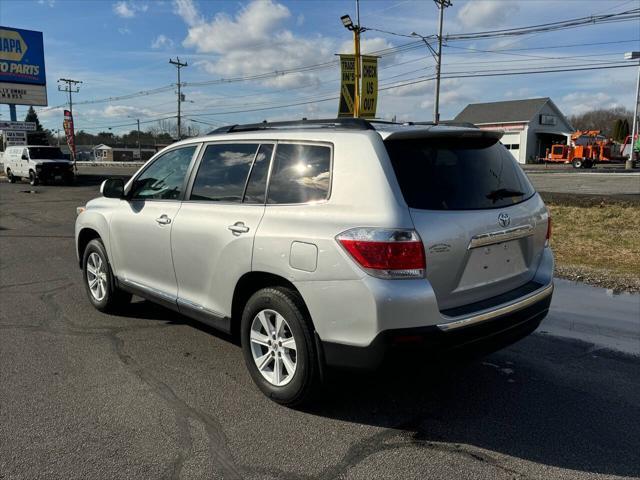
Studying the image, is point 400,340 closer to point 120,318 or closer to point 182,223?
point 182,223

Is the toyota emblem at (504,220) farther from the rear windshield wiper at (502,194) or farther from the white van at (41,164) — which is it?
the white van at (41,164)

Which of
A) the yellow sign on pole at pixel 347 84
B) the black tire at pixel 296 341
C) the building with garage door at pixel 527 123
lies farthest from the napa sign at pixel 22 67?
the building with garage door at pixel 527 123

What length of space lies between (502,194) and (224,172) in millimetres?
2063

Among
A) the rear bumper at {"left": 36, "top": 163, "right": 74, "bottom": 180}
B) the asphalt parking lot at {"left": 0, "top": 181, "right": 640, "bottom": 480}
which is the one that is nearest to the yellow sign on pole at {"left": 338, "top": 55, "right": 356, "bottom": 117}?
the asphalt parking lot at {"left": 0, "top": 181, "right": 640, "bottom": 480}

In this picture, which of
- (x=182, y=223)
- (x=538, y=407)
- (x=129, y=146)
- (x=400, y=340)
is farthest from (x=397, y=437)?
(x=129, y=146)

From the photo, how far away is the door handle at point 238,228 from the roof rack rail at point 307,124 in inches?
32.7

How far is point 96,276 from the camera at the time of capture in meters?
5.59

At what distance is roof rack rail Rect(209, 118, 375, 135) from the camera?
3.38 m

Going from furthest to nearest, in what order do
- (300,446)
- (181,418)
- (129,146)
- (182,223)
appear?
1. (129,146)
2. (182,223)
3. (181,418)
4. (300,446)

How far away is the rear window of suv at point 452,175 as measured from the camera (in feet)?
10.1

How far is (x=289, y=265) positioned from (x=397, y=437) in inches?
49.0

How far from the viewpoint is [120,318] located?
5.44 meters

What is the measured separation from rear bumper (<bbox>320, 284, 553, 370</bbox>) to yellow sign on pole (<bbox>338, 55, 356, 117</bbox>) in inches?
665

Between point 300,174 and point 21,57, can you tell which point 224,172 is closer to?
point 300,174
